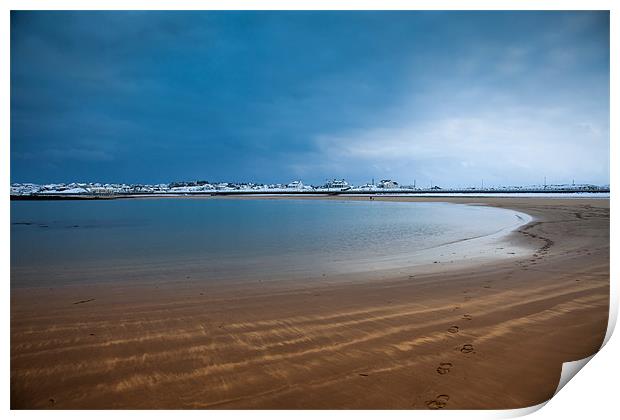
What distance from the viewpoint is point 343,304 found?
3877mm

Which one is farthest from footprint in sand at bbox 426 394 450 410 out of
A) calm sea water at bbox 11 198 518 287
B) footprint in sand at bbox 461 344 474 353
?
calm sea water at bbox 11 198 518 287

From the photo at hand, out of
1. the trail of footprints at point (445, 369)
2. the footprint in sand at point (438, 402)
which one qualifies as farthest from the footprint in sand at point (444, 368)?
the footprint in sand at point (438, 402)

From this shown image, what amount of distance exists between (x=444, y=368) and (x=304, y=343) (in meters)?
1.05

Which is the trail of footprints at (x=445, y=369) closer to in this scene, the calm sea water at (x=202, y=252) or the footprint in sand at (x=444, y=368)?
the footprint in sand at (x=444, y=368)

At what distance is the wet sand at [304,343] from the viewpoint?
7.32 ft

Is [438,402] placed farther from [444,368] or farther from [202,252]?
[202,252]

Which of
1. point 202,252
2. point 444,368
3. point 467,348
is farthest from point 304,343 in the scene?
point 202,252

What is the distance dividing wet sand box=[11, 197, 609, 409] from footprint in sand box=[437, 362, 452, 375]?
0.05 feet

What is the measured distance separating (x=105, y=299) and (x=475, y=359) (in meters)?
3.92

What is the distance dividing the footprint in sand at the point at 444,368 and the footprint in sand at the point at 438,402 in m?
0.23

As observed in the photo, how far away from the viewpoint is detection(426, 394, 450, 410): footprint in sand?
2.11 metres

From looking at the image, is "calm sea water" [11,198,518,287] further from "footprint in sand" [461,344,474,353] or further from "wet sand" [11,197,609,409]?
"footprint in sand" [461,344,474,353]

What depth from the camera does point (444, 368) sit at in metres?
2.45
